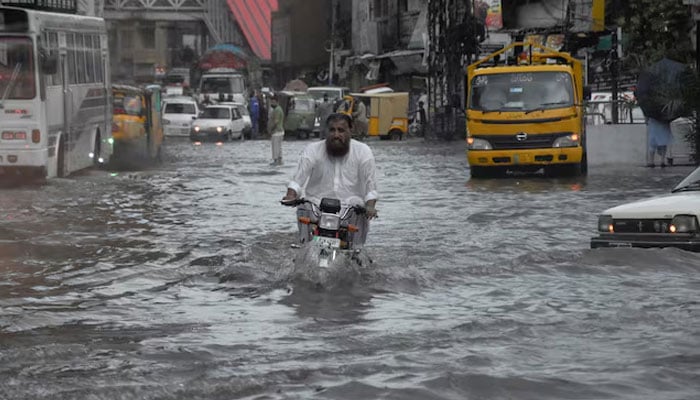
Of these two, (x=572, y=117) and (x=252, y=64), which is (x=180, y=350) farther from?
(x=252, y=64)

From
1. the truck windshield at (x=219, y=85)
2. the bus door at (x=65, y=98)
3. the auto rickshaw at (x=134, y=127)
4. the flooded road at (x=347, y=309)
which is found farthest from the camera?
the truck windshield at (x=219, y=85)

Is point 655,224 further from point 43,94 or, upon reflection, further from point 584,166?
point 584,166

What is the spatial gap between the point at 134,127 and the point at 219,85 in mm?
36531

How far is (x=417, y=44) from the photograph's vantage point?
64188mm

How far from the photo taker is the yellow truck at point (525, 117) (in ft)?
83.8

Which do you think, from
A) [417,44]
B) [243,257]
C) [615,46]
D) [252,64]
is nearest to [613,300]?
[243,257]

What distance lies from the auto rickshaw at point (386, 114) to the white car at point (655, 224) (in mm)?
42487

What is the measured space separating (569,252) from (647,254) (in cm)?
213

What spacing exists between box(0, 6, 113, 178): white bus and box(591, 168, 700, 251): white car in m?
14.4

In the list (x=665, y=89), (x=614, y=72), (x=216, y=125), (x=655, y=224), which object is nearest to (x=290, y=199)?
(x=655, y=224)

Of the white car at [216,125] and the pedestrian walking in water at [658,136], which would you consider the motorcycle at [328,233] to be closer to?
the pedestrian walking in water at [658,136]

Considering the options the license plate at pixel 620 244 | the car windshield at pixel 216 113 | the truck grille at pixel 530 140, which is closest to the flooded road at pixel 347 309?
the license plate at pixel 620 244

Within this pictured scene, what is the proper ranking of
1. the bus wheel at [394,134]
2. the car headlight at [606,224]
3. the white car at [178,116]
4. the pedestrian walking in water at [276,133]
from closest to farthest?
the car headlight at [606,224] < the pedestrian walking in water at [276,133] < the bus wheel at [394,134] < the white car at [178,116]

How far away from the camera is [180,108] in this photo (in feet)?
187
